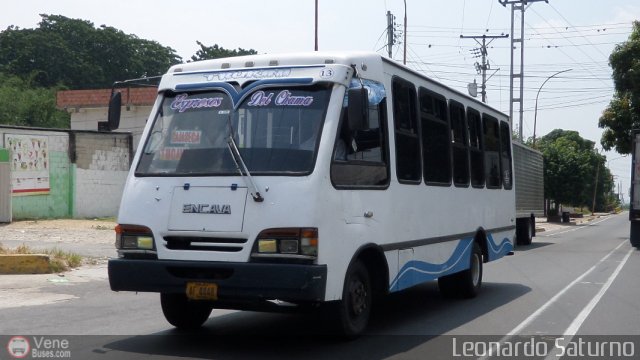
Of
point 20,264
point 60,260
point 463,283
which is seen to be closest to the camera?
point 463,283

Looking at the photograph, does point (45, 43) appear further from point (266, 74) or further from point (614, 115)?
point (266, 74)

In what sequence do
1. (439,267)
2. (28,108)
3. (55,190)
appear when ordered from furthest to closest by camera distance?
(28,108)
(55,190)
(439,267)

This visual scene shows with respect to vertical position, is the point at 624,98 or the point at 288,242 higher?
the point at 624,98

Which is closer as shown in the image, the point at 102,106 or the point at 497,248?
the point at 497,248

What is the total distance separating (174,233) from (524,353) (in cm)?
362

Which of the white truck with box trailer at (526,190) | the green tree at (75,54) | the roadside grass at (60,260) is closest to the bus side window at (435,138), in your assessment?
the roadside grass at (60,260)

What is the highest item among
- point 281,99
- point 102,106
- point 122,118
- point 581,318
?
point 102,106

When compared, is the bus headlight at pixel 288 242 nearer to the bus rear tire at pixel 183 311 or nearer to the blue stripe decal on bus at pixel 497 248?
the bus rear tire at pixel 183 311

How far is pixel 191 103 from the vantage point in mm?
7957

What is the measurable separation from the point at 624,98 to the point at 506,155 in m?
24.3

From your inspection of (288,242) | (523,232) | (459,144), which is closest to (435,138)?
(459,144)

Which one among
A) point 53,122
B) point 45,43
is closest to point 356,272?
point 53,122

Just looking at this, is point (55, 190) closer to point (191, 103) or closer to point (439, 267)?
point (439, 267)

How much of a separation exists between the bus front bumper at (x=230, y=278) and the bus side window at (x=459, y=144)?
4413 mm
